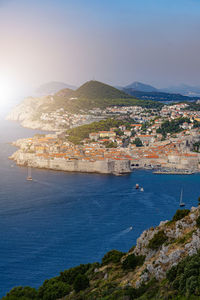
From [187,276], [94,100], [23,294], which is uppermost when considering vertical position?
[94,100]

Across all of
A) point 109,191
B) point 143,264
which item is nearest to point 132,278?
point 143,264

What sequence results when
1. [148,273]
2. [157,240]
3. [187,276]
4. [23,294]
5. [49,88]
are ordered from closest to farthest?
[187,276], [148,273], [157,240], [23,294], [49,88]

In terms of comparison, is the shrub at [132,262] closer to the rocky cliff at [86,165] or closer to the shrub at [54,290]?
the shrub at [54,290]

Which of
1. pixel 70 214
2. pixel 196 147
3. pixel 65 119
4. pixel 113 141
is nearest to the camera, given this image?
pixel 70 214

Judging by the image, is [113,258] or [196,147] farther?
[196,147]

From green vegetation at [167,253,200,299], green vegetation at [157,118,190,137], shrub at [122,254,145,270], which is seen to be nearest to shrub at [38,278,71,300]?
shrub at [122,254,145,270]

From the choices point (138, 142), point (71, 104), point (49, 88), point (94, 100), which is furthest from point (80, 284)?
point (49, 88)

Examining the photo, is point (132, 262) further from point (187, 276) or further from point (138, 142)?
point (138, 142)
